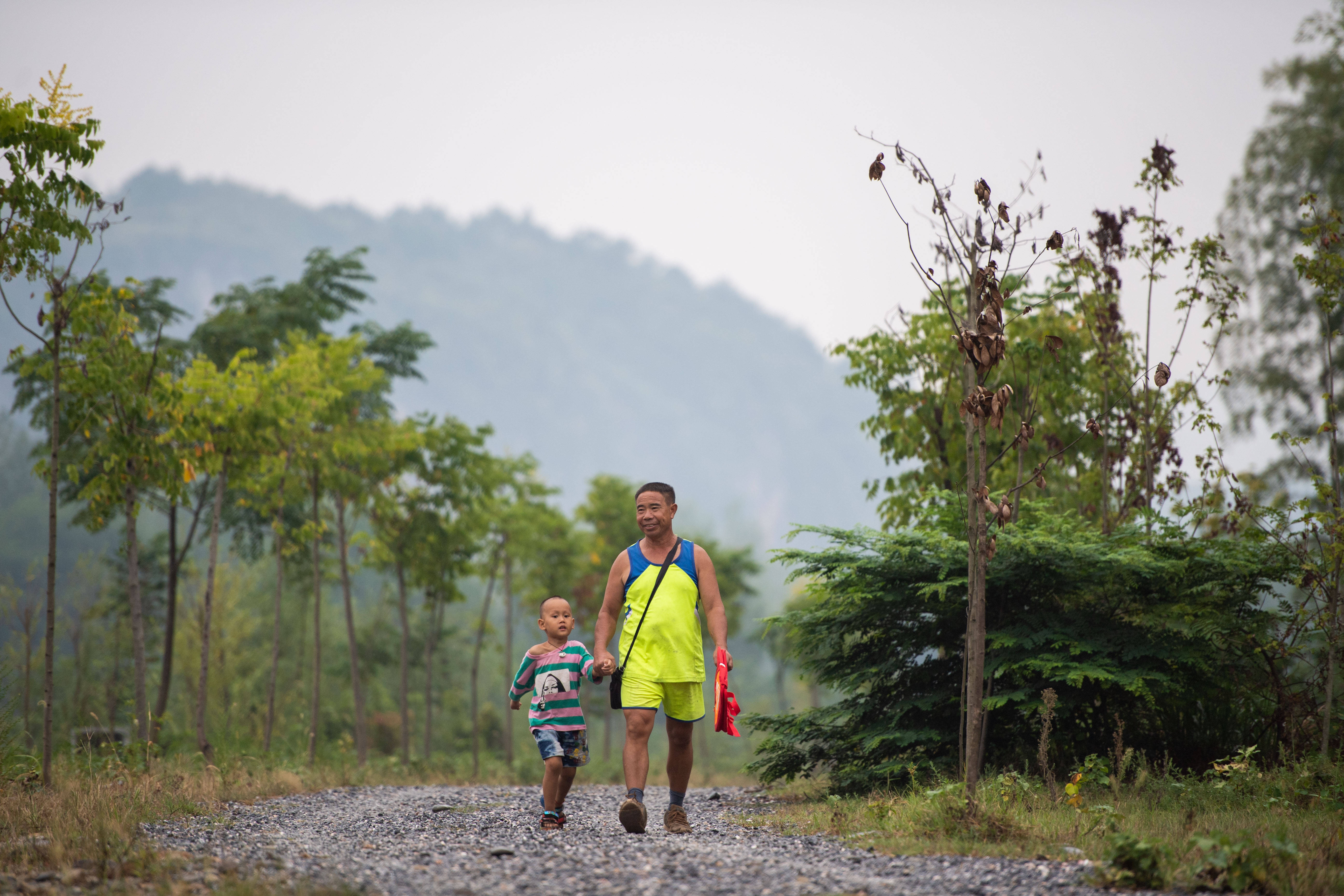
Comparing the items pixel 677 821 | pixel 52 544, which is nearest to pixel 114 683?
pixel 52 544

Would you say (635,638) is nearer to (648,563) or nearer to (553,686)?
(648,563)

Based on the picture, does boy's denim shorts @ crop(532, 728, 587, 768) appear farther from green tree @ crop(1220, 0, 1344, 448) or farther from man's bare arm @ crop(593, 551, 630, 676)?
green tree @ crop(1220, 0, 1344, 448)

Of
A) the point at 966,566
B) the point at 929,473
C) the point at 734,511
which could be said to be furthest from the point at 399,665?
the point at 734,511

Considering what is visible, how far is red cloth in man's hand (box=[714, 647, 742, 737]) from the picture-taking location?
5691mm

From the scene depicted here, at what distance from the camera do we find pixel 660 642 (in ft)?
19.7

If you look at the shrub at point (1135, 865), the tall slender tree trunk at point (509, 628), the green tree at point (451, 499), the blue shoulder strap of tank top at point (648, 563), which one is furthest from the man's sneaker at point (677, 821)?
the tall slender tree trunk at point (509, 628)

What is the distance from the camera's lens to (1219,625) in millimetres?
7285

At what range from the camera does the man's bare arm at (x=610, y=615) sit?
589 cm

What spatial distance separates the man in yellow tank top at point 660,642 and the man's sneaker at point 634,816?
1 cm

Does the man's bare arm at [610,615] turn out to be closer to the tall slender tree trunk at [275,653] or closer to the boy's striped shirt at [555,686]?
the boy's striped shirt at [555,686]

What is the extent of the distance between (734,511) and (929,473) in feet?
421

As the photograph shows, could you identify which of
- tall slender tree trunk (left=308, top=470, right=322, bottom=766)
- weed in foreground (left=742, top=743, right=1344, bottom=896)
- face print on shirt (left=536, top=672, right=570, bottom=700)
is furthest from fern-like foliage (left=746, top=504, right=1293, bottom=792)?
tall slender tree trunk (left=308, top=470, right=322, bottom=766)

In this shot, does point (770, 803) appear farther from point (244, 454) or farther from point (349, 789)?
point (244, 454)

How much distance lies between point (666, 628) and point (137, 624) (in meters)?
7.80
